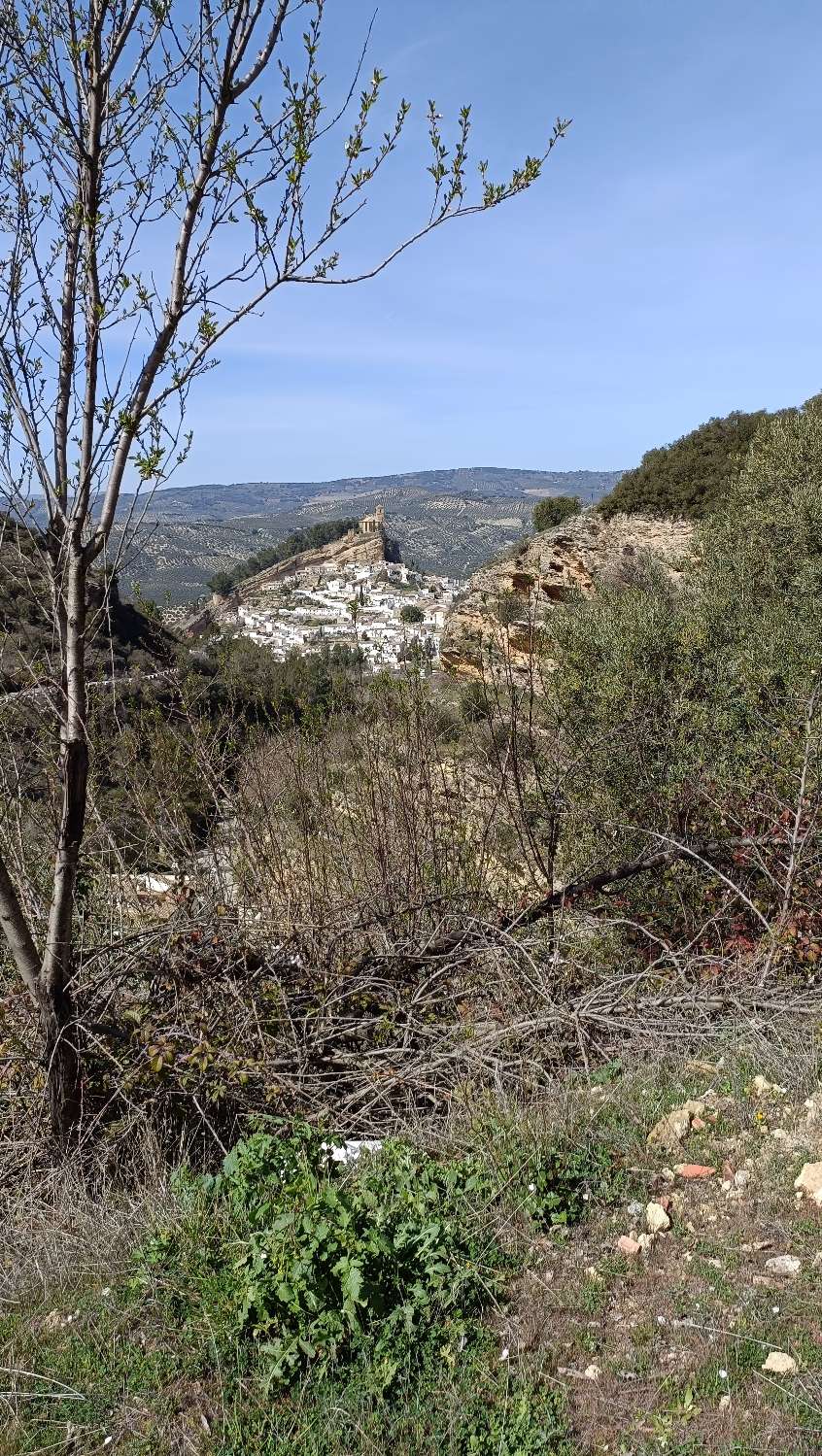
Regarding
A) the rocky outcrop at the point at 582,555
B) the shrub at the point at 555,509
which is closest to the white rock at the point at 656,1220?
the rocky outcrop at the point at 582,555

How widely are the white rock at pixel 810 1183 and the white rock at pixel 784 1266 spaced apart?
26cm

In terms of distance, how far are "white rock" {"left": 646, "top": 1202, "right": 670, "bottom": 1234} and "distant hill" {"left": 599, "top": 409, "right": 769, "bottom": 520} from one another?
58.9 ft

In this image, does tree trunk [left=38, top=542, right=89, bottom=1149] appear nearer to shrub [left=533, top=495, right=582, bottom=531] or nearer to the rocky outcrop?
A: the rocky outcrop

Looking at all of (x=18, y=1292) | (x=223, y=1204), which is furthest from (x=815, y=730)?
(x=18, y=1292)

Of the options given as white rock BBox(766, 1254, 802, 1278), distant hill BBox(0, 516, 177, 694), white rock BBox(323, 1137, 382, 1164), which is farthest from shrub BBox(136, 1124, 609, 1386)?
distant hill BBox(0, 516, 177, 694)

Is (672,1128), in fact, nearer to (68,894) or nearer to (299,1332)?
(299,1332)

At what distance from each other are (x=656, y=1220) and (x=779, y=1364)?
593 millimetres

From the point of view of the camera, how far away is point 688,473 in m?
20.3

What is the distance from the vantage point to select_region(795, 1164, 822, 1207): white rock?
2.56m

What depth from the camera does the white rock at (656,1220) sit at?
8.41 ft

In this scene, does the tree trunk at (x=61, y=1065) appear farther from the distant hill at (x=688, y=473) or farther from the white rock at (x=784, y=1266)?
the distant hill at (x=688, y=473)

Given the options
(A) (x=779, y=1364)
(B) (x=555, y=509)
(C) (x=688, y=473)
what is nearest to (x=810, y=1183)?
(A) (x=779, y=1364)

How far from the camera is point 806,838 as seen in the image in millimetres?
4711

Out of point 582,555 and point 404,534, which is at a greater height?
point 404,534
